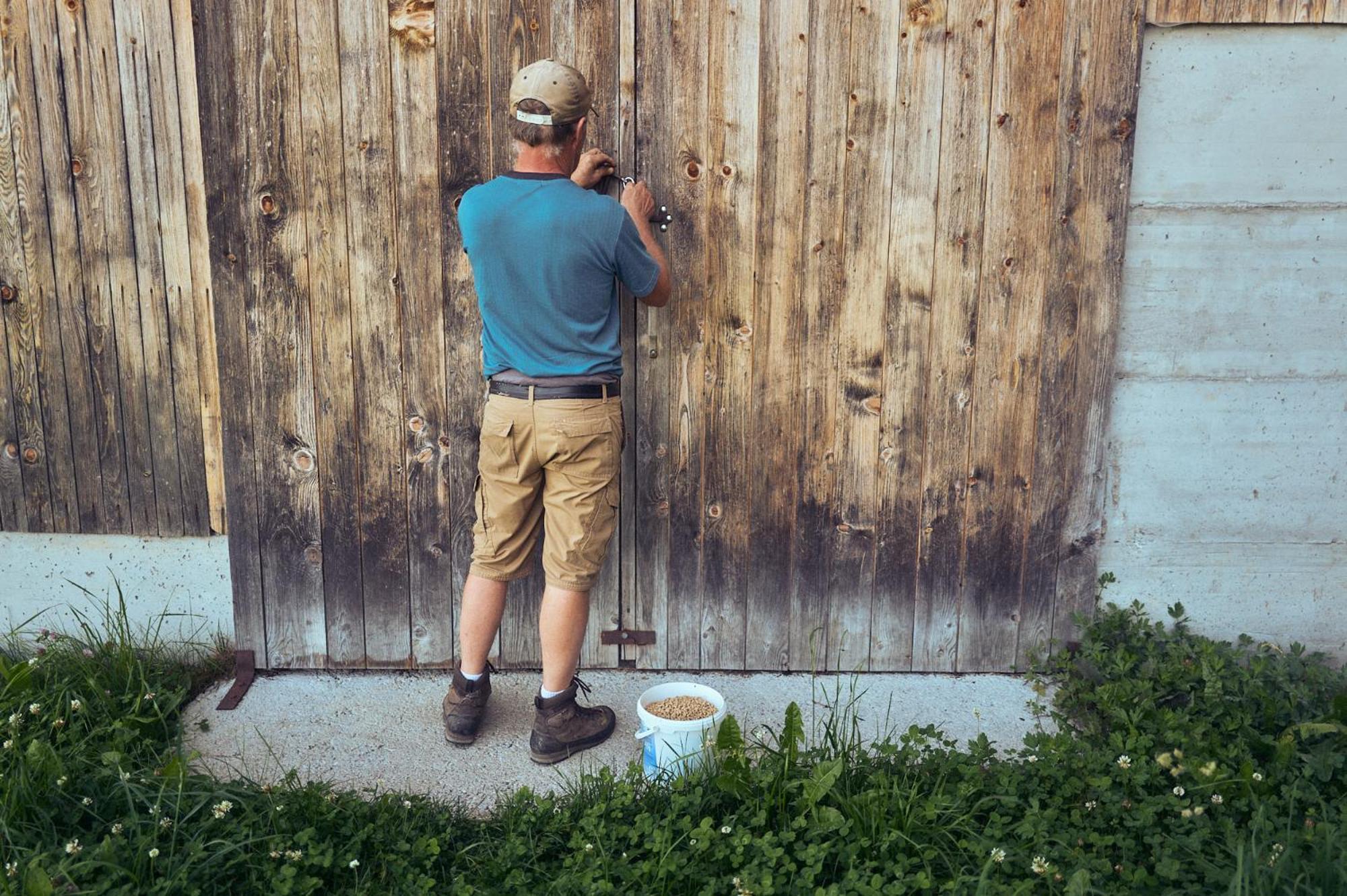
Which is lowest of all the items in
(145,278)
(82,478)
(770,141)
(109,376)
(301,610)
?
(301,610)

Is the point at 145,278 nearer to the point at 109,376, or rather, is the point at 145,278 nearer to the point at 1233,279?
the point at 109,376

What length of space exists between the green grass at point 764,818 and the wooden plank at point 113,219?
0.74 meters

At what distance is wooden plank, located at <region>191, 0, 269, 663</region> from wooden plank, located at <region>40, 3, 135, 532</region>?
0.35 m

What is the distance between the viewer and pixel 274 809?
2779mm

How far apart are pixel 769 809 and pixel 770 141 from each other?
1965mm

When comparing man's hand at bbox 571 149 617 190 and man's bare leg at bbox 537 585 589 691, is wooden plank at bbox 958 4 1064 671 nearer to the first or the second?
man's hand at bbox 571 149 617 190

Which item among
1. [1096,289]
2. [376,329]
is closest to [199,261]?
[376,329]

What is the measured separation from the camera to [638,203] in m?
3.33

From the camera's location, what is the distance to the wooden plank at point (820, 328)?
11.1 feet

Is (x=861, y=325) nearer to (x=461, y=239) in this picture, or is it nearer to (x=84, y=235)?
(x=461, y=239)

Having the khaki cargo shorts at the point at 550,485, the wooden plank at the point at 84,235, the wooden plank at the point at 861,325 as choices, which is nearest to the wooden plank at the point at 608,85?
the khaki cargo shorts at the point at 550,485

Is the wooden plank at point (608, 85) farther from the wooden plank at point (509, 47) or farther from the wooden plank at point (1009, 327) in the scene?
the wooden plank at point (1009, 327)

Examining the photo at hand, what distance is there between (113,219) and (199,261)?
0.29m

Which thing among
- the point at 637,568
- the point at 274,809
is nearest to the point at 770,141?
the point at 637,568
